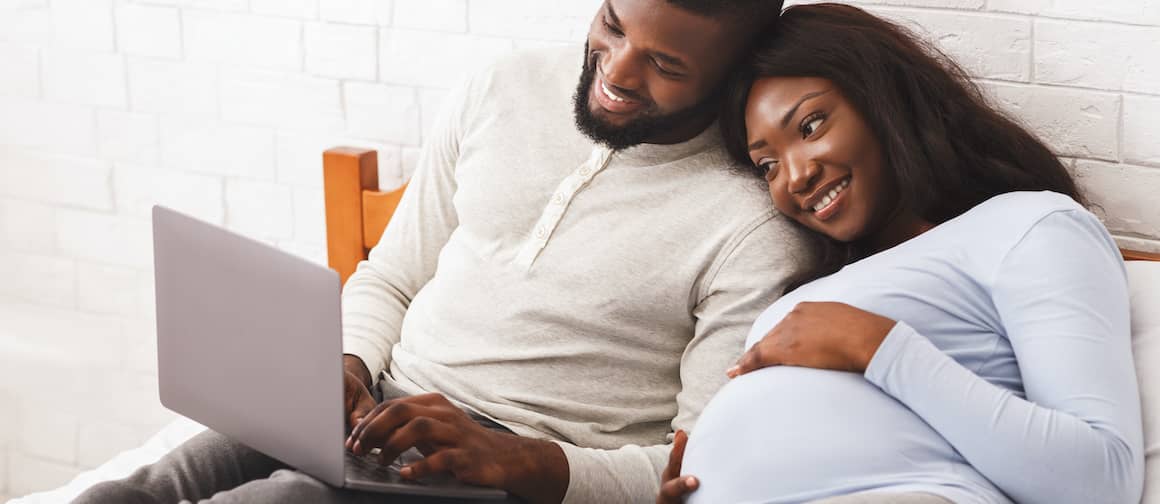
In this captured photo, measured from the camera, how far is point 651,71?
135 cm

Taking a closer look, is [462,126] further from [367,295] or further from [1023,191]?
[1023,191]

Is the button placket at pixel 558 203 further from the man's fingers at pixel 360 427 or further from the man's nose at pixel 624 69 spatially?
the man's fingers at pixel 360 427

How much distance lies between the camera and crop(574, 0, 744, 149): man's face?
1.31 metres

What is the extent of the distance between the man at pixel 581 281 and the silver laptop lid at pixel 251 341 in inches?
3.5

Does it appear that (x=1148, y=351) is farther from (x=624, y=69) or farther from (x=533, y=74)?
(x=533, y=74)

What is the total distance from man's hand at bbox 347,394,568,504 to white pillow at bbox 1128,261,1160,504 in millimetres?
552

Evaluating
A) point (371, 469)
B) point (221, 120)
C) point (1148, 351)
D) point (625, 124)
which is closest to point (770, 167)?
point (625, 124)

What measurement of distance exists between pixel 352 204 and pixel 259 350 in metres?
0.71

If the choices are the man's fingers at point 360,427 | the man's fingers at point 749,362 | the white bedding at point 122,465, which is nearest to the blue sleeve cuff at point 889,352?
the man's fingers at point 749,362

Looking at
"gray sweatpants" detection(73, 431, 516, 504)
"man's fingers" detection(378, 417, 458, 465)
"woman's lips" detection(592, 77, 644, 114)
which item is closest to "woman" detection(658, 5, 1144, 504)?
"woman's lips" detection(592, 77, 644, 114)

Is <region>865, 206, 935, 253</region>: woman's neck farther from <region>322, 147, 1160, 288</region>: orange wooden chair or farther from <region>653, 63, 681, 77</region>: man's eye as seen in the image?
<region>322, 147, 1160, 288</region>: orange wooden chair

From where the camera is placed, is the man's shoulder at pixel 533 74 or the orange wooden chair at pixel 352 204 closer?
the man's shoulder at pixel 533 74

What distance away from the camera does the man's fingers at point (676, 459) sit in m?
1.28

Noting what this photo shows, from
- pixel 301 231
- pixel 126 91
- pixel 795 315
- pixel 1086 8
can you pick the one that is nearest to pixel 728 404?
pixel 795 315
